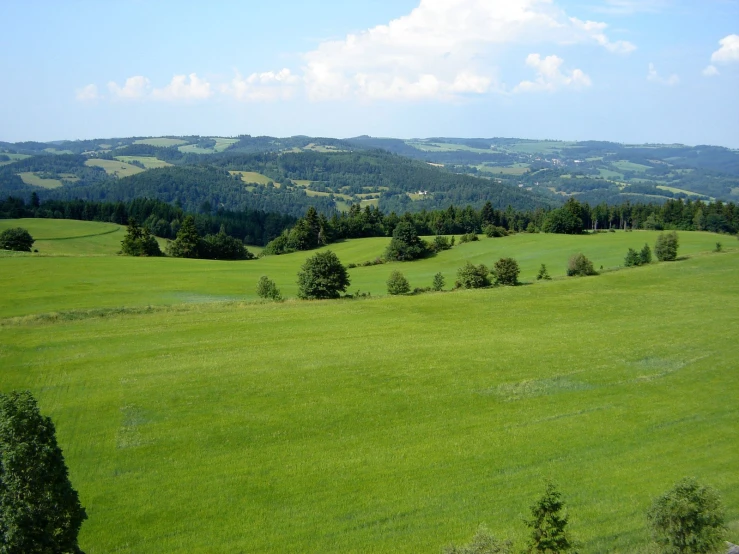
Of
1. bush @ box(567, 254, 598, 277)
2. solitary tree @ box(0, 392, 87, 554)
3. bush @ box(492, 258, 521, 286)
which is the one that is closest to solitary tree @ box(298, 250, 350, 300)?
bush @ box(492, 258, 521, 286)

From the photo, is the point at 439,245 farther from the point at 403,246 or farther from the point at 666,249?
the point at 666,249

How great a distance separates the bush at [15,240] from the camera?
89.1m

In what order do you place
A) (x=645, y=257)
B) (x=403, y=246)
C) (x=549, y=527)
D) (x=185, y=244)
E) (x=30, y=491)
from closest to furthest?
1. (x=549, y=527)
2. (x=30, y=491)
3. (x=645, y=257)
4. (x=403, y=246)
5. (x=185, y=244)

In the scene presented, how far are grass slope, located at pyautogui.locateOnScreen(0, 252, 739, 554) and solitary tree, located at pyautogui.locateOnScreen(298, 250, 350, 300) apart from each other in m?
8.18

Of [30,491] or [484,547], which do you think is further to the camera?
[30,491]

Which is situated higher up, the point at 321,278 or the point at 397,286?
the point at 321,278

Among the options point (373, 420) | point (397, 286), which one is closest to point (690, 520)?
point (373, 420)

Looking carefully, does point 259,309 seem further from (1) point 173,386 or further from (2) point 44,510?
(2) point 44,510

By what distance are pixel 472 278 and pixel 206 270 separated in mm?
38471

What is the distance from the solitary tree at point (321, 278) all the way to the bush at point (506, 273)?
1780cm

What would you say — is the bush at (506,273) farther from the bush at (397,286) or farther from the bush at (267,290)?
the bush at (267,290)

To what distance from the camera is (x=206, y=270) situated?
80.1m

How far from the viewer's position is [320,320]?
1893 inches

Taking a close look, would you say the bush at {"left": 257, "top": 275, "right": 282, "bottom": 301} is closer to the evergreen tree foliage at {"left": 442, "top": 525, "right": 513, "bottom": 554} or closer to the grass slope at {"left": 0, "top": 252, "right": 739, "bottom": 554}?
the grass slope at {"left": 0, "top": 252, "right": 739, "bottom": 554}
